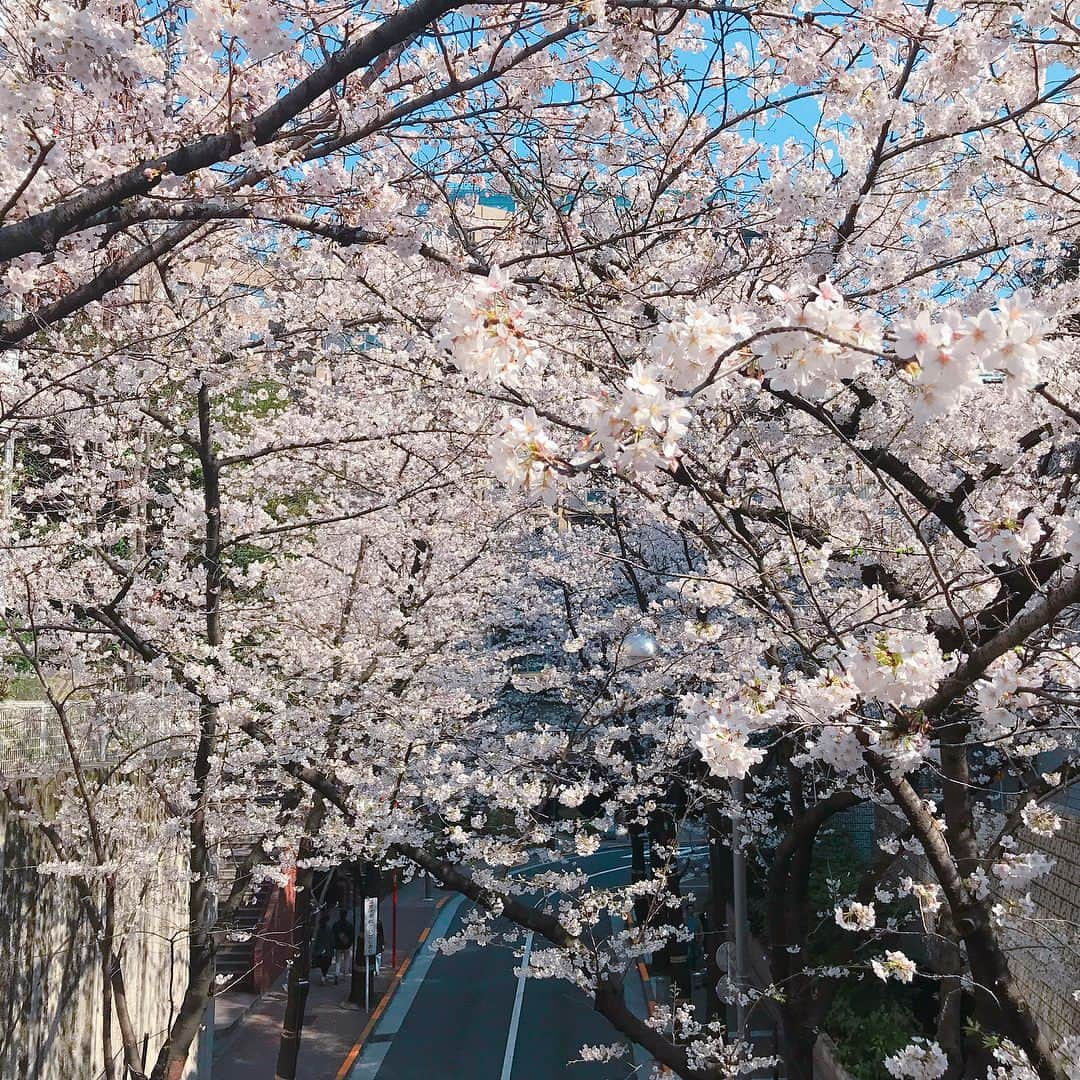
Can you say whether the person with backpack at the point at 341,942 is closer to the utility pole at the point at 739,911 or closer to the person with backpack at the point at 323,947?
the person with backpack at the point at 323,947

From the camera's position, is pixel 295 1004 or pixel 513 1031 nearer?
pixel 295 1004

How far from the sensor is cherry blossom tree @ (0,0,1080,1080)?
3412 millimetres

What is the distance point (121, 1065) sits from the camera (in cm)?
1037

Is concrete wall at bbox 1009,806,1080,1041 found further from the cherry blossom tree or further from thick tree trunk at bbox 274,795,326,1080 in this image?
thick tree trunk at bbox 274,795,326,1080

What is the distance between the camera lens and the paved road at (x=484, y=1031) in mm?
15359

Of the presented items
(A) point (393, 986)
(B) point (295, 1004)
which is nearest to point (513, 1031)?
(A) point (393, 986)

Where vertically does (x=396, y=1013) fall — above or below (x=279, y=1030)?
above

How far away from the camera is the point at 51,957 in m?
8.98

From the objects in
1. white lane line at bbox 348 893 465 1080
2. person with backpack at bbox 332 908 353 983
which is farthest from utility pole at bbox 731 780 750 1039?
person with backpack at bbox 332 908 353 983

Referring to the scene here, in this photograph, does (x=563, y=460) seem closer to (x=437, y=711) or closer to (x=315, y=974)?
(x=437, y=711)

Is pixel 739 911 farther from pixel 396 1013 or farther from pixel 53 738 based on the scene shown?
pixel 396 1013

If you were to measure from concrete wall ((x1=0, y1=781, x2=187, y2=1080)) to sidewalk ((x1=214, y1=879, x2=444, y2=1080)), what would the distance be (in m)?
5.17

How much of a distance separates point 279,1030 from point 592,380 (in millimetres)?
16104

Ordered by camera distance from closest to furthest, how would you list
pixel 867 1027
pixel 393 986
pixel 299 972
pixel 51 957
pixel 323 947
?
pixel 51 957 < pixel 867 1027 < pixel 299 972 < pixel 393 986 < pixel 323 947
